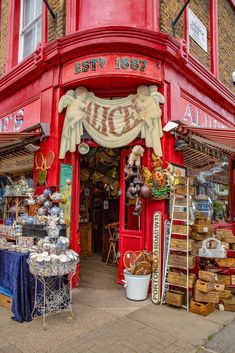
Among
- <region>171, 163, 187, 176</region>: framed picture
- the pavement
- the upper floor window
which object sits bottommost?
the pavement

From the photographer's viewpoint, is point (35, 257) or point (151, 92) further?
point (151, 92)

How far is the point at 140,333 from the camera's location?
13.6 ft

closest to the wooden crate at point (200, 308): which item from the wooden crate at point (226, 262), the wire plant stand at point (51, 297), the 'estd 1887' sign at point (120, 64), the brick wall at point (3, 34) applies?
the wooden crate at point (226, 262)

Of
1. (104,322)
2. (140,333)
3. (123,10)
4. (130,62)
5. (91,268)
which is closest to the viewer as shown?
(140,333)

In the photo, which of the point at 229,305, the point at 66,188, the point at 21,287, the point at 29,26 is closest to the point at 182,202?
the point at 229,305

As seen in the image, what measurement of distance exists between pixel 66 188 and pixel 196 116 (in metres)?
3.65

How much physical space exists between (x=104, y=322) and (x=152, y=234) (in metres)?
1.93

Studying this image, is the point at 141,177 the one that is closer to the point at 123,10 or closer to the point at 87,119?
the point at 87,119

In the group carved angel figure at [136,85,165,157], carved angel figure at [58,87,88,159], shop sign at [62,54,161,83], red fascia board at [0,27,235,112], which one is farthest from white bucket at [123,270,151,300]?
red fascia board at [0,27,235,112]

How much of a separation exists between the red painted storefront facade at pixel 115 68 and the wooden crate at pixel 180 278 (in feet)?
2.59

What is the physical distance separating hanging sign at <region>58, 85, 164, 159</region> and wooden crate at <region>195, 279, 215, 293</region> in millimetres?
2404

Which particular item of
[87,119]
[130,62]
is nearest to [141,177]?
[87,119]

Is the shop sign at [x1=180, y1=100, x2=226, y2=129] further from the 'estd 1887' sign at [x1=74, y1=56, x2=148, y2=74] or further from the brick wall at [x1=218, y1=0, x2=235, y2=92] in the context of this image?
the brick wall at [x1=218, y1=0, x2=235, y2=92]

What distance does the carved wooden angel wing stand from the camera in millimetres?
6309
